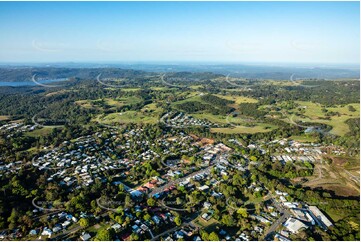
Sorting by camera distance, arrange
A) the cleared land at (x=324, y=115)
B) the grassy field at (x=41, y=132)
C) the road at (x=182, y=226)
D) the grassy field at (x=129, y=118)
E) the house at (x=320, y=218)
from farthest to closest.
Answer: the grassy field at (x=129, y=118) < the cleared land at (x=324, y=115) < the grassy field at (x=41, y=132) < the house at (x=320, y=218) < the road at (x=182, y=226)

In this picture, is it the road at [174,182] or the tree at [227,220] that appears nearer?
the tree at [227,220]

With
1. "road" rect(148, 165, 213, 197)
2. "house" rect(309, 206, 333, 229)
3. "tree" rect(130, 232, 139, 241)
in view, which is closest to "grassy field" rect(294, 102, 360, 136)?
"house" rect(309, 206, 333, 229)

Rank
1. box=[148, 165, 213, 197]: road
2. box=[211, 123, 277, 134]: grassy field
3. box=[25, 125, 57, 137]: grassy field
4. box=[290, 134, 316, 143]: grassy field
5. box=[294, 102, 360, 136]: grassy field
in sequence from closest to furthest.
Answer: box=[148, 165, 213, 197]: road
box=[290, 134, 316, 143]: grassy field
box=[25, 125, 57, 137]: grassy field
box=[294, 102, 360, 136]: grassy field
box=[211, 123, 277, 134]: grassy field

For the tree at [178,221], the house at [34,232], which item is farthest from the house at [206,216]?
the house at [34,232]

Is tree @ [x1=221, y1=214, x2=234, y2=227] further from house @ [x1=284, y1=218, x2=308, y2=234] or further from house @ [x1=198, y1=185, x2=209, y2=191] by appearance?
house @ [x1=198, y1=185, x2=209, y2=191]

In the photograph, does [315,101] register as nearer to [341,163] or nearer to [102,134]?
[341,163]

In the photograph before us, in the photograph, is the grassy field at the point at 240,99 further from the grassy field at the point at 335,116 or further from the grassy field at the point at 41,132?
the grassy field at the point at 41,132

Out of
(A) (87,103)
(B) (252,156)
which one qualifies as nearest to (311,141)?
(B) (252,156)

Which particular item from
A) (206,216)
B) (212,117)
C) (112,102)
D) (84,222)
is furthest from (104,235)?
(112,102)
